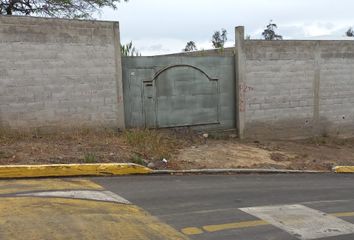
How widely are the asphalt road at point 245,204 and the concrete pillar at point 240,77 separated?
4126mm

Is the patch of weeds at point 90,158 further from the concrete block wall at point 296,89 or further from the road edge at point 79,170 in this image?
the concrete block wall at point 296,89

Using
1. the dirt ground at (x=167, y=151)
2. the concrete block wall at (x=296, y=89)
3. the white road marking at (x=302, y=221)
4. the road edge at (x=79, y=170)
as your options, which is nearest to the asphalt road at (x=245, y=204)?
the white road marking at (x=302, y=221)

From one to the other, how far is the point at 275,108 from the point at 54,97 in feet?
21.3

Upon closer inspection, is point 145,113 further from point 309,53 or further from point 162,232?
point 162,232

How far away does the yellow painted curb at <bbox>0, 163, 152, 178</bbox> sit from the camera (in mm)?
8078

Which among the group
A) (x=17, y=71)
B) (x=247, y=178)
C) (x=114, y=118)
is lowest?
(x=247, y=178)

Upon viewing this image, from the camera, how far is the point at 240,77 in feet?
45.1

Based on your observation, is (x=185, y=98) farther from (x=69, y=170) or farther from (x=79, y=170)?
(x=69, y=170)

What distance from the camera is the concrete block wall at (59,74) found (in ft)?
35.4

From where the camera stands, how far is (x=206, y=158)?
36.0 ft

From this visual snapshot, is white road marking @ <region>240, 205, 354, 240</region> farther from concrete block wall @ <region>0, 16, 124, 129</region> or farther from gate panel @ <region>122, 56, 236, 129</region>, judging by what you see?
gate panel @ <region>122, 56, 236, 129</region>

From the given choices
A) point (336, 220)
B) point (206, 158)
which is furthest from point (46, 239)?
point (206, 158)

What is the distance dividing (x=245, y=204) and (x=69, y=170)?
124 inches

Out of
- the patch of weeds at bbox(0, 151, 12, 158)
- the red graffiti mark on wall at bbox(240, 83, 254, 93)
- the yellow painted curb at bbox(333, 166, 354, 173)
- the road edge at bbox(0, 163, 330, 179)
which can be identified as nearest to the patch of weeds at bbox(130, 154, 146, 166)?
the road edge at bbox(0, 163, 330, 179)
